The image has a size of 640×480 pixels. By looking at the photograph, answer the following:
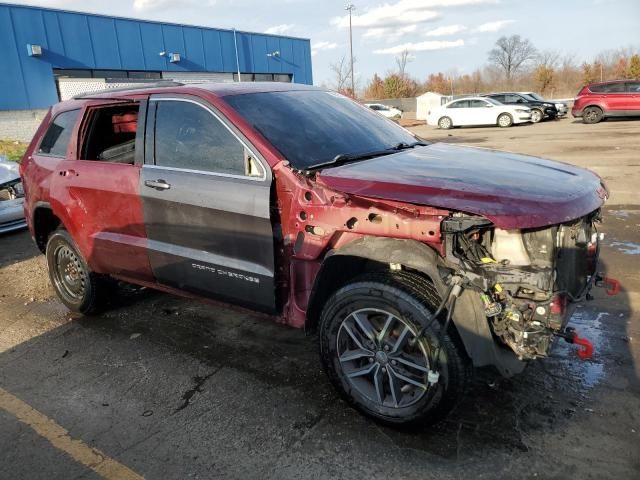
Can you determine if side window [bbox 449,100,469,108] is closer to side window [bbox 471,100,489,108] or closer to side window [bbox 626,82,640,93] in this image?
side window [bbox 471,100,489,108]

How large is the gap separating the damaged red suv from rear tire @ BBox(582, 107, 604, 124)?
20.3 m

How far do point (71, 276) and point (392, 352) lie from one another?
11.1ft

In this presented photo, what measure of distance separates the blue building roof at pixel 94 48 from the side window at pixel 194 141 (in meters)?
23.5

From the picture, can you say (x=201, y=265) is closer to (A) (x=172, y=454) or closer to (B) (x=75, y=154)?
(A) (x=172, y=454)

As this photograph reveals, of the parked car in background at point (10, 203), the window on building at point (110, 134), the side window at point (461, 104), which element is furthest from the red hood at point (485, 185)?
the side window at point (461, 104)

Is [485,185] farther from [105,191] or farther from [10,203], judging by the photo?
[10,203]

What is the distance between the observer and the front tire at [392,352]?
267 cm

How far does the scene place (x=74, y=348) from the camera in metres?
4.16

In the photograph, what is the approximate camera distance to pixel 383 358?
2910mm

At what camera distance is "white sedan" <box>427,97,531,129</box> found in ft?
78.5

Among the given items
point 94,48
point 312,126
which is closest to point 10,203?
point 312,126

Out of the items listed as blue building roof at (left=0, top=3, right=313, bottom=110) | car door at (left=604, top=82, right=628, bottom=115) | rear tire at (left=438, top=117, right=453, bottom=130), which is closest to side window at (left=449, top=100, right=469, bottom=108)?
rear tire at (left=438, top=117, right=453, bottom=130)

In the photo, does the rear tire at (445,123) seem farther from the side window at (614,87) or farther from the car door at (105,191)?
the car door at (105,191)

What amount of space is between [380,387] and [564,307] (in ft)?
3.48
